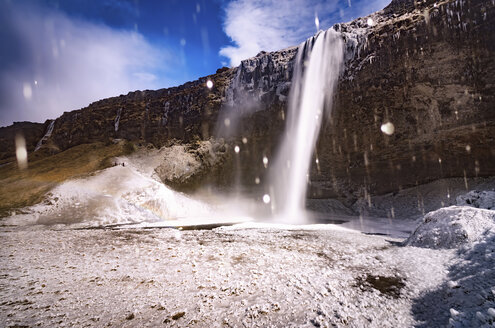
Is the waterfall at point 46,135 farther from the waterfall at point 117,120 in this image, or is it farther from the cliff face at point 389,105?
the cliff face at point 389,105

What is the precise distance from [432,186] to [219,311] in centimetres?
2007

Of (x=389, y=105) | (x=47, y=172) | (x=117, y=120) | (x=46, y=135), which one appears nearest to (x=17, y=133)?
(x=46, y=135)

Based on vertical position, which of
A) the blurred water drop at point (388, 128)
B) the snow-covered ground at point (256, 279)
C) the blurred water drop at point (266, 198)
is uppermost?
the blurred water drop at point (388, 128)

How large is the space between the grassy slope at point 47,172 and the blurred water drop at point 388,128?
26501mm

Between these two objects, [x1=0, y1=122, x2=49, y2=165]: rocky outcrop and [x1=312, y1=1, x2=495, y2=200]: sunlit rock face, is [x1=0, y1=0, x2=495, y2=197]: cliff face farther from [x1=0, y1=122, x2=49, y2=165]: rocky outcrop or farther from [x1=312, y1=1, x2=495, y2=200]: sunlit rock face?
[x1=0, y1=122, x2=49, y2=165]: rocky outcrop

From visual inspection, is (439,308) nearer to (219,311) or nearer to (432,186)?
(219,311)

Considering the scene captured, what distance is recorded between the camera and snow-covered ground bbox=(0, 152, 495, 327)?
133 inches

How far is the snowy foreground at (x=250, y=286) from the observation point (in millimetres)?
3346

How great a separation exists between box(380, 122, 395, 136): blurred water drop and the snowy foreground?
1387cm

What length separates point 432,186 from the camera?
17453mm

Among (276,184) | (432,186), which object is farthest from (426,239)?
(276,184)

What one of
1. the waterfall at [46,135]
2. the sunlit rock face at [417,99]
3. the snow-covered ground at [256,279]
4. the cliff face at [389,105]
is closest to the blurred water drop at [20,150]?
the waterfall at [46,135]

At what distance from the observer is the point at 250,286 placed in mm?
4594

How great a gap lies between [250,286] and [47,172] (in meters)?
29.0
